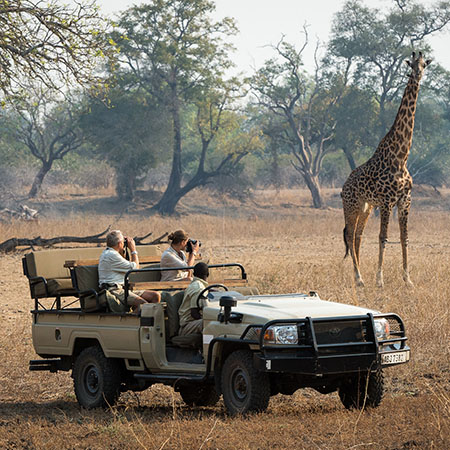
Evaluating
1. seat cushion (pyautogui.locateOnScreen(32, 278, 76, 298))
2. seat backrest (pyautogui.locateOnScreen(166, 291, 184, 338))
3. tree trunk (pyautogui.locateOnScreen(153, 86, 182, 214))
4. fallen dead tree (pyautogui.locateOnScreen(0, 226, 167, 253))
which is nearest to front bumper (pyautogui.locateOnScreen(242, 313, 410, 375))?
seat backrest (pyautogui.locateOnScreen(166, 291, 184, 338))

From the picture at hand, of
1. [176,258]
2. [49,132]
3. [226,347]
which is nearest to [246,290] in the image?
[176,258]

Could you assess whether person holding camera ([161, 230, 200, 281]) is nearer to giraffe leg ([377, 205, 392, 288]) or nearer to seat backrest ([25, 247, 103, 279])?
seat backrest ([25, 247, 103, 279])

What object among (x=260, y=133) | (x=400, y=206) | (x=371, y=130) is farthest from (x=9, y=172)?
(x=400, y=206)

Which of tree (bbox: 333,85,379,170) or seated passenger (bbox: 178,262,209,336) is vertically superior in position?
tree (bbox: 333,85,379,170)

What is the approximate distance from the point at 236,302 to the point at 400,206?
1049 centimetres

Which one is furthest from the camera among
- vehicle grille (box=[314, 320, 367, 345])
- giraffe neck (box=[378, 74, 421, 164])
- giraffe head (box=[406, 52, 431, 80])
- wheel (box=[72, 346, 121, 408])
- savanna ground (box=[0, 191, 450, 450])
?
giraffe neck (box=[378, 74, 421, 164])

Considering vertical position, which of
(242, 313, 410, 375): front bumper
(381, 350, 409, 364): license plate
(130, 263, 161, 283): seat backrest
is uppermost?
(130, 263, 161, 283): seat backrest

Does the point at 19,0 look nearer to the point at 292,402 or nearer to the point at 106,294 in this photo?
the point at 106,294

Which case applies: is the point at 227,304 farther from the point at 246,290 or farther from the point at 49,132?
the point at 49,132

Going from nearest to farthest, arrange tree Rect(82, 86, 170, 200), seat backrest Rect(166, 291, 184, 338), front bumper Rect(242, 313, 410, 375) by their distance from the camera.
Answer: front bumper Rect(242, 313, 410, 375), seat backrest Rect(166, 291, 184, 338), tree Rect(82, 86, 170, 200)

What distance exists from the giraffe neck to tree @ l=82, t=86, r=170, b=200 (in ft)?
91.9

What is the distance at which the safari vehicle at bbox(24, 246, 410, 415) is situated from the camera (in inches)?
262

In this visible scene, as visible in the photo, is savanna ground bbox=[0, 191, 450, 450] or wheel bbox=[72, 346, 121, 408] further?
wheel bbox=[72, 346, 121, 408]

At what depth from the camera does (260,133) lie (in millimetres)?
47938
